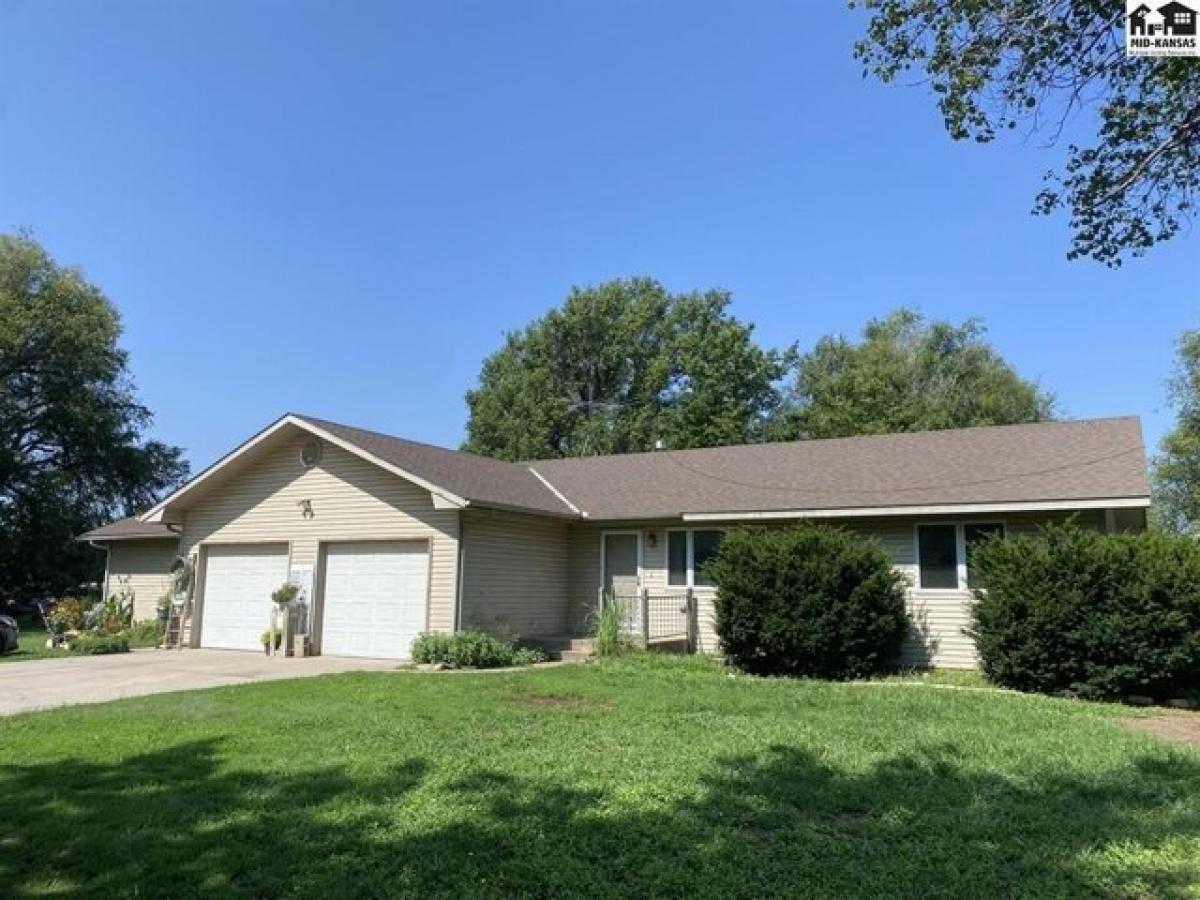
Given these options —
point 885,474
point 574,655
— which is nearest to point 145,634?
point 574,655

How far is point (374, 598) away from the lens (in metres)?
15.9

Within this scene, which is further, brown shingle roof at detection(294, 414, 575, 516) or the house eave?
brown shingle roof at detection(294, 414, 575, 516)

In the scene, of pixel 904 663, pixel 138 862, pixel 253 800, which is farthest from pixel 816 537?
pixel 138 862

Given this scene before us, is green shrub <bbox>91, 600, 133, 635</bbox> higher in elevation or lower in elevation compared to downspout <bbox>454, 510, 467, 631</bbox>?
lower

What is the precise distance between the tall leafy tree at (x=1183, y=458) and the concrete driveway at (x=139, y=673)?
33.7 m

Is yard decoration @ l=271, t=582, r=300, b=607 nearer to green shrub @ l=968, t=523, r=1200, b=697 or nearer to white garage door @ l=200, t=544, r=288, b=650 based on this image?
white garage door @ l=200, t=544, r=288, b=650

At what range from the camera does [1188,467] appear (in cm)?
3659

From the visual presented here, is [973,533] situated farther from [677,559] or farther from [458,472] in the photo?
[458,472]

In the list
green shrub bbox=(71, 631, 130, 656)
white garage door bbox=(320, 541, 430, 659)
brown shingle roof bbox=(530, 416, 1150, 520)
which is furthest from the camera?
green shrub bbox=(71, 631, 130, 656)

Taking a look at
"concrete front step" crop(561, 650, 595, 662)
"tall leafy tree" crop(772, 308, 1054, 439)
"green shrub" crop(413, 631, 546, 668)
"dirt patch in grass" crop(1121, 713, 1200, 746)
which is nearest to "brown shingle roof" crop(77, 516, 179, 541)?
"green shrub" crop(413, 631, 546, 668)

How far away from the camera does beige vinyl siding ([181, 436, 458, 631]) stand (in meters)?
14.9

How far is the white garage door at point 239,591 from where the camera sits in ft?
56.3

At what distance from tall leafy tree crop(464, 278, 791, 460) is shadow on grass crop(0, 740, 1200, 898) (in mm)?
31890

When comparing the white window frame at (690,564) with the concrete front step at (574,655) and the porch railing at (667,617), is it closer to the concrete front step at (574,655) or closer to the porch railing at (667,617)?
the porch railing at (667,617)
